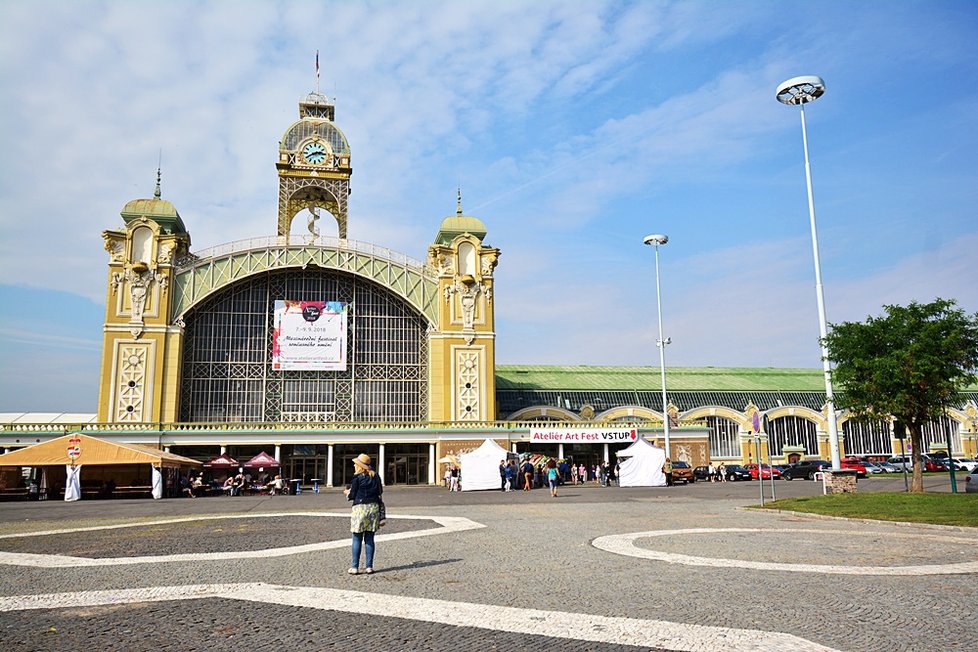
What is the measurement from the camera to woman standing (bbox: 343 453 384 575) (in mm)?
11156

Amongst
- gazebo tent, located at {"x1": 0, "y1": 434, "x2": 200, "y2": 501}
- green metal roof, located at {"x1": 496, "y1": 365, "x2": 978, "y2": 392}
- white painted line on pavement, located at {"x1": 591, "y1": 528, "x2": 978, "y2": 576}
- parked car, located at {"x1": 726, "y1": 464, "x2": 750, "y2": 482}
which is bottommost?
parked car, located at {"x1": 726, "y1": 464, "x2": 750, "y2": 482}

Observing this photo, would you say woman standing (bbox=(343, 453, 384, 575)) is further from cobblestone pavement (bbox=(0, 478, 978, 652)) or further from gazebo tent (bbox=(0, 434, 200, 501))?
gazebo tent (bbox=(0, 434, 200, 501))

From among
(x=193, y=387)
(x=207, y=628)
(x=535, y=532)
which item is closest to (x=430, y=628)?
(x=207, y=628)

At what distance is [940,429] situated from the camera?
77625 millimetres

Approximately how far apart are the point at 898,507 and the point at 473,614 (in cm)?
1693

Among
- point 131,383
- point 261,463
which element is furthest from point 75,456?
point 131,383

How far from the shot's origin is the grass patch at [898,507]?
58.9ft

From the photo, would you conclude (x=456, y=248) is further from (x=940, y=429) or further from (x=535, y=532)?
(x=940, y=429)

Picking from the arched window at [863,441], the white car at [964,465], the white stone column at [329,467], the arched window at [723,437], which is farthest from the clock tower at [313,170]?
the white car at [964,465]

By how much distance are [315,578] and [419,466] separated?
47.8m

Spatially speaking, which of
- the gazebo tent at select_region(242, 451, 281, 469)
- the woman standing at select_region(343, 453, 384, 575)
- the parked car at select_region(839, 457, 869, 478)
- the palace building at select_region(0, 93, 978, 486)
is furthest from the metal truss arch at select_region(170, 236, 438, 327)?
the woman standing at select_region(343, 453, 384, 575)

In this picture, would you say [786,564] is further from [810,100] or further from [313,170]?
[313,170]

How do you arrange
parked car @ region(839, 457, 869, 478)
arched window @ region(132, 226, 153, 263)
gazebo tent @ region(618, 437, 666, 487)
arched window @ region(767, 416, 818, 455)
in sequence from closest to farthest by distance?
gazebo tent @ region(618, 437, 666, 487)
parked car @ region(839, 457, 869, 478)
arched window @ region(132, 226, 153, 263)
arched window @ region(767, 416, 818, 455)

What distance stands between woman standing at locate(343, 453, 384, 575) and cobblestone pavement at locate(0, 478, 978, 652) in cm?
34
